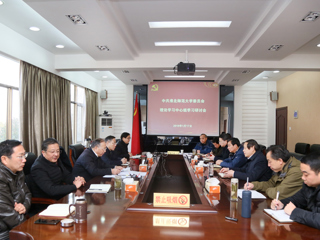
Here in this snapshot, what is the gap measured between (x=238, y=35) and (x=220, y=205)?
3411 millimetres

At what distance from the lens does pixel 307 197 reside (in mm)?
1932

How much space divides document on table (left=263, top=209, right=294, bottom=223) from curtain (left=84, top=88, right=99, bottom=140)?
277 inches

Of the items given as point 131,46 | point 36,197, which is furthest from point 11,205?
point 131,46

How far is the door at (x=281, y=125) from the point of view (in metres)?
8.38

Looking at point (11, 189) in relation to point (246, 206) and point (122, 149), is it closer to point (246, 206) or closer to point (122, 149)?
point (246, 206)

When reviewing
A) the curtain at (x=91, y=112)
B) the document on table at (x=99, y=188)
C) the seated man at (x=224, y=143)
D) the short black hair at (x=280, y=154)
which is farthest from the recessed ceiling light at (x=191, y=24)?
the curtain at (x=91, y=112)

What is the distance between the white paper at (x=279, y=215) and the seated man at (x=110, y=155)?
9.63ft

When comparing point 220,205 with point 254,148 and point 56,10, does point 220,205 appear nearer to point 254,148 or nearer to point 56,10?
point 254,148

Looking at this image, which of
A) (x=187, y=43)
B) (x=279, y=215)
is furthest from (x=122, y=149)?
(x=279, y=215)

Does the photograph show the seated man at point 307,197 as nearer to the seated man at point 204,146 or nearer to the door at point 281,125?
the seated man at point 204,146

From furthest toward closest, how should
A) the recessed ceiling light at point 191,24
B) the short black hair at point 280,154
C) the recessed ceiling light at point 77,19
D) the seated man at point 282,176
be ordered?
the recessed ceiling light at point 191,24 → the recessed ceiling light at point 77,19 → the short black hair at point 280,154 → the seated man at point 282,176

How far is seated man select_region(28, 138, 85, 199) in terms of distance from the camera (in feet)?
8.04

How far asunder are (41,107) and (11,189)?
369 centimetres

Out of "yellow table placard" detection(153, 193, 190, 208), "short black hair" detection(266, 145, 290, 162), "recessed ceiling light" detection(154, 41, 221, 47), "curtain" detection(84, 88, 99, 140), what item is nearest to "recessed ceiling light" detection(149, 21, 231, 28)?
"recessed ceiling light" detection(154, 41, 221, 47)
